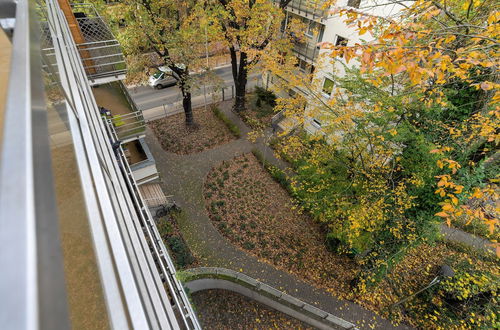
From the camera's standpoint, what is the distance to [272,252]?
11.3 metres

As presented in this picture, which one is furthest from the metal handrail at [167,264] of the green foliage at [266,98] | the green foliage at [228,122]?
the green foliage at [266,98]

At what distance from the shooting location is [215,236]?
1171 centimetres

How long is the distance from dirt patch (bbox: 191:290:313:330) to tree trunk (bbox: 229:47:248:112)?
10842 mm

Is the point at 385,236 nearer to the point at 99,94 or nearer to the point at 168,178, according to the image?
the point at 168,178

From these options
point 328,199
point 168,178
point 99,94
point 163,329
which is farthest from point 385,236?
point 99,94

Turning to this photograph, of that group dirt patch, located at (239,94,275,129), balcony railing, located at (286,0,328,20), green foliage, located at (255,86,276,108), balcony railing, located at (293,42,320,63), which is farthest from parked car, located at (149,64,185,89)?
balcony railing, located at (286,0,328,20)

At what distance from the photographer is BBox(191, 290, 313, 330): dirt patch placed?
30.7 feet

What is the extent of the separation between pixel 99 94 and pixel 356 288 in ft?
43.1

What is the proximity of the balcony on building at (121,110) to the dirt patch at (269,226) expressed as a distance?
14.8ft

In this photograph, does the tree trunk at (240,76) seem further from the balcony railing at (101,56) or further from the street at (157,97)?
the balcony railing at (101,56)

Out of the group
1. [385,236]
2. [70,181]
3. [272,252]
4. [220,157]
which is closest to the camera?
[70,181]

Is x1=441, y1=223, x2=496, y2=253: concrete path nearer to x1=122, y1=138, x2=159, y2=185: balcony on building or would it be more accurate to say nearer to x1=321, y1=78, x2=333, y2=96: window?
x1=321, y1=78, x2=333, y2=96: window

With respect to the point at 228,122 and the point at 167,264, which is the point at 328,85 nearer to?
the point at 228,122

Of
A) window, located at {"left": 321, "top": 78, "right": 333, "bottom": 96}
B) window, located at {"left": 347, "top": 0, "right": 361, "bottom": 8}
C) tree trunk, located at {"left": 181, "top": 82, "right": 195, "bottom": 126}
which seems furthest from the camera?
window, located at {"left": 321, "top": 78, "right": 333, "bottom": 96}
